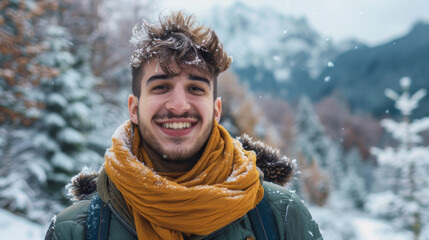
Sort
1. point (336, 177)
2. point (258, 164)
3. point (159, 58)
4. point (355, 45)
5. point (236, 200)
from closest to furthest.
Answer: point (236, 200) < point (159, 58) < point (258, 164) < point (355, 45) < point (336, 177)

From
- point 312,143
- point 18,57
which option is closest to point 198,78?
point 18,57

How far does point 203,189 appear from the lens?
1.81 metres

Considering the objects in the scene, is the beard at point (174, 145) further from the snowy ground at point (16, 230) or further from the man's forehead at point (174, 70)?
the snowy ground at point (16, 230)

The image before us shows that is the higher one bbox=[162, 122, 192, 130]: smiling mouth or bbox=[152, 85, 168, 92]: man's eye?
bbox=[152, 85, 168, 92]: man's eye

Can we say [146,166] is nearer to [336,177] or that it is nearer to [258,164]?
[258,164]

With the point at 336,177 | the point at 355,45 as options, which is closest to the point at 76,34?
the point at 355,45

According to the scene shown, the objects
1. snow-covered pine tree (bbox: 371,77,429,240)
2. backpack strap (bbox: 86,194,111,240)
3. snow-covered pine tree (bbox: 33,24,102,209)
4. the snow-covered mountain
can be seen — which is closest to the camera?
backpack strap (bbox: 86,194,111,240)

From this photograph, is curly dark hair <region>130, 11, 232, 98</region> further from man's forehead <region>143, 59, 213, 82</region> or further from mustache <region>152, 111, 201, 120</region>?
mustache <region>152, 111, 201, 120</region>

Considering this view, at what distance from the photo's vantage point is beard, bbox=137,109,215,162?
1.95m

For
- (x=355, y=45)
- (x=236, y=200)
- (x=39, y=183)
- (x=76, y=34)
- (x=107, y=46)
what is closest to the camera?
(x=236, y=200)

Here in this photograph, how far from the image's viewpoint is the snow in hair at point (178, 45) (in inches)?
76.3

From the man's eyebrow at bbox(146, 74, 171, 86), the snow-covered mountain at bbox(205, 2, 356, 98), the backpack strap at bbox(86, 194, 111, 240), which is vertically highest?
the snow-covered mountain at bbox(205, 2, 356, 98)

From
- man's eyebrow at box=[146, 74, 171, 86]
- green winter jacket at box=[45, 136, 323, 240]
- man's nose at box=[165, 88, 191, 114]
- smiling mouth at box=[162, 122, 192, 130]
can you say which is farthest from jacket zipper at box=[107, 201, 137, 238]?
man's eyebrow at box=[146, 74, 171, 86]

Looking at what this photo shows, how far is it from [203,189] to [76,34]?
545 inches
